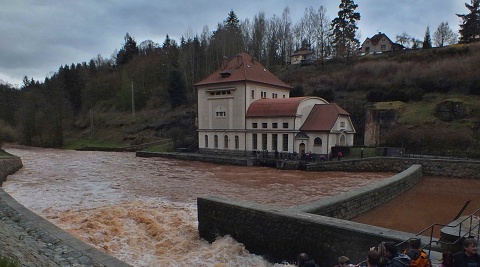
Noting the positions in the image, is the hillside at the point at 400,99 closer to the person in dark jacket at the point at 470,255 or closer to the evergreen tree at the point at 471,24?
the evergreen tree at the point at 471,24

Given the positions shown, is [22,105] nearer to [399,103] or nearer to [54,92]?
[54,92]

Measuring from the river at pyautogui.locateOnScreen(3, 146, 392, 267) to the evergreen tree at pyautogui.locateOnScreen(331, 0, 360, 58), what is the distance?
40.0 m

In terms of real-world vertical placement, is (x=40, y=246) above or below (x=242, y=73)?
below

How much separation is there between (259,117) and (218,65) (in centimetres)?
3342

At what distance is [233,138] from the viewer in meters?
35.8

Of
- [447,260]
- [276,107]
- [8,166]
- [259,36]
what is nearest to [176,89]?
[259,36]

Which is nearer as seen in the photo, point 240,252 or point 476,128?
point 240,252

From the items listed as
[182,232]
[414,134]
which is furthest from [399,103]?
[182,232]

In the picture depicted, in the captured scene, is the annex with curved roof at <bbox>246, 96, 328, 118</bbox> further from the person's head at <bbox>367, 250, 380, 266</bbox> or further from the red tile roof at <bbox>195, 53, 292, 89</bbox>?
the person's head at <bbox>367, 250, 380, 266</bbox>

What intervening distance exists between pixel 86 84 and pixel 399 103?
75.5 meters

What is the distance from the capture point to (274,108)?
107 feet

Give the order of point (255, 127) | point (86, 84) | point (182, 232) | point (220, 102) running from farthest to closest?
point (86, 84), point (220, 102), point (255, 127), point (182, 232)

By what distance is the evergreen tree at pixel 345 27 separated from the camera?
195 feet

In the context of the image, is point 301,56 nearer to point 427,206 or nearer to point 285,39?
point 285,39
